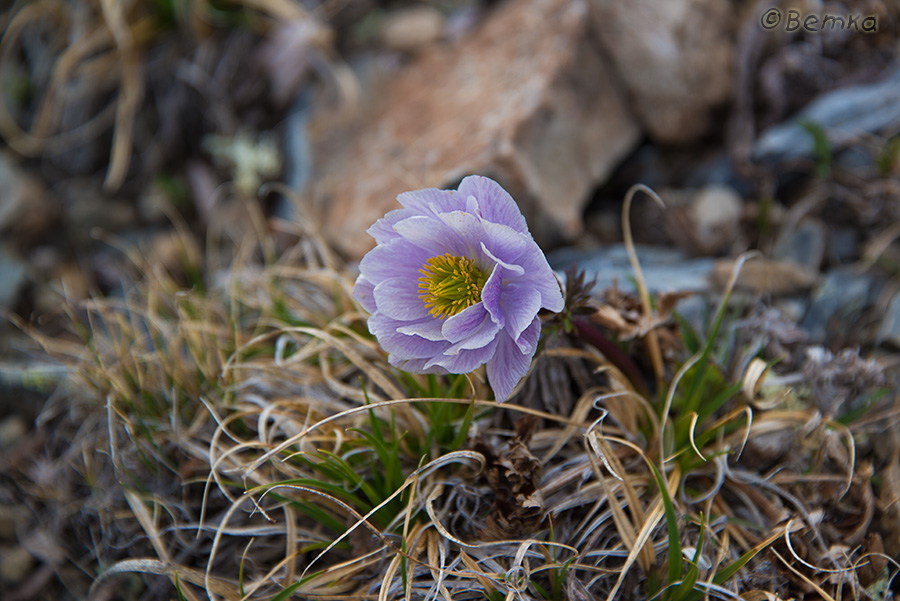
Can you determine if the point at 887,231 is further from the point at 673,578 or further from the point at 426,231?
the point at 426,231

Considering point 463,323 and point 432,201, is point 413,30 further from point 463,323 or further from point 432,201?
point 463,323

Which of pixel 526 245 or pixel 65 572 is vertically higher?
pixel 526 245

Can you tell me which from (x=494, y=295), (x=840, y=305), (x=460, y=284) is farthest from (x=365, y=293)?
(x=840, y=305)

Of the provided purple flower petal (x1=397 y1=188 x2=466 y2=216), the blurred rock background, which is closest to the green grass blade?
purple flower petal (x1=397 y1=188 x2=466 y2=216)

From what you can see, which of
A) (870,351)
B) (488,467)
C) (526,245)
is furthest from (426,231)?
(870,351)

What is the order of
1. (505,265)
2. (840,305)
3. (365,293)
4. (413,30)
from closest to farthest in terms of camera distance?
(505,265), (365,293), (840,305), (413,30)

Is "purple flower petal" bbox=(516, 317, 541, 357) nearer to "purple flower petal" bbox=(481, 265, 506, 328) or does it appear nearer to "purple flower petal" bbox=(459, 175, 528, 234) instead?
"purple flower petal" bbox=(481, 265, 506, 328)

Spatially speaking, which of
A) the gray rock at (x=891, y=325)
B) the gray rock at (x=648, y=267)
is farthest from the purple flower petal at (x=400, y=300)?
the gray rock at (x=891, y=325)
